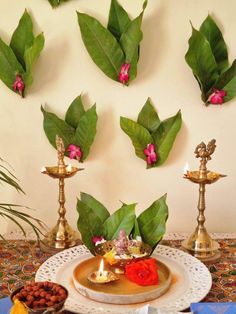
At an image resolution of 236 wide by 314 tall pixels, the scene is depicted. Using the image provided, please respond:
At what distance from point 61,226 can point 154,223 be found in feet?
0.94

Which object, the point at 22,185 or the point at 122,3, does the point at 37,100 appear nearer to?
the point at 22,185

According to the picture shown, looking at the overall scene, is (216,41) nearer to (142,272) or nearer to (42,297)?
(142,272)

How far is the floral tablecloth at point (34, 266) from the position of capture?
3.49 ft

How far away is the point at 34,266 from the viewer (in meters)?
1.19

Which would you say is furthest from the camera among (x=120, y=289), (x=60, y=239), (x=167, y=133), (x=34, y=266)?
(x=167, y=133)

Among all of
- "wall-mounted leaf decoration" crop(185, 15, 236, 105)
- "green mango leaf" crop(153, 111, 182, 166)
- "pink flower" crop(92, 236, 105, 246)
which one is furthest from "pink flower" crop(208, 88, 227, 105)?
"pink flower" crop(92, 236, 105, 246)

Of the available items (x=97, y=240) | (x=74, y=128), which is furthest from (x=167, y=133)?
(x=97, y=240)

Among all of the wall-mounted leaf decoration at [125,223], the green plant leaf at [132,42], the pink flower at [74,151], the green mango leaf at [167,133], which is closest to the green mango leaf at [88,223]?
the wall-mounted leaf decoration at [125,223]

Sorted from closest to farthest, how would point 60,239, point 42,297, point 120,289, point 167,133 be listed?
point 42,297 → point 120,289 → point 60,239 → point 167,133

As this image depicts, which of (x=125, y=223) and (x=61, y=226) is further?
(x=61, y=226)

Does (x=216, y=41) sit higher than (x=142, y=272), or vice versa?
(x=216, y=41)

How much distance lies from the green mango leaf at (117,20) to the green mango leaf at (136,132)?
25 centimetres

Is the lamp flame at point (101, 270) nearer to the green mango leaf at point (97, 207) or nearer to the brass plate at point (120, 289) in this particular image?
the brass plate at point (120, 289)

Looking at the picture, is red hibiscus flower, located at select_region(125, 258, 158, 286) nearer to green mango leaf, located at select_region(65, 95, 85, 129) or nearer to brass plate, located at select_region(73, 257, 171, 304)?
brass plate, located at select_region(73, 257, 171, 304)
